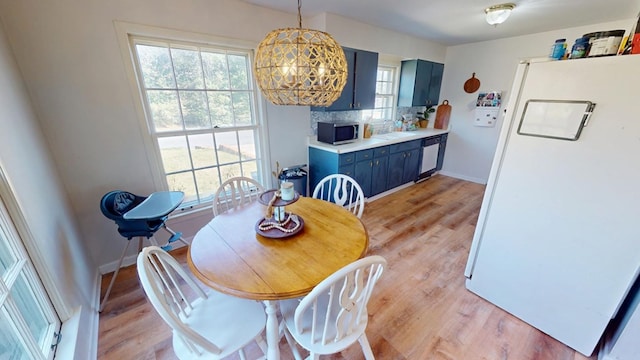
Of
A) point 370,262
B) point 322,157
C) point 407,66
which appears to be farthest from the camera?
point 407,66

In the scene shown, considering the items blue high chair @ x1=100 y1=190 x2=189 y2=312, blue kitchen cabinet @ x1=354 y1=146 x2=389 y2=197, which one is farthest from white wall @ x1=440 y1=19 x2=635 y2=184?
blue high chair @ x1=100 y1=190 x2=189 y2=312

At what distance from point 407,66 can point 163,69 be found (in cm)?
352

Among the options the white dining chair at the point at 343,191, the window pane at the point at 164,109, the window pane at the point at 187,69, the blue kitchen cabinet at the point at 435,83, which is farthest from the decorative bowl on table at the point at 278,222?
the blue kitchen cabinet at the point at 435,83

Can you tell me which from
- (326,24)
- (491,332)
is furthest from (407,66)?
(491,332)

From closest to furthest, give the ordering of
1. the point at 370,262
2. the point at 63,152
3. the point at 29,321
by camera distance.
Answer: the point at 370,262 < the point at 29,321 < the point at 63,152

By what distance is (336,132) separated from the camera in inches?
116

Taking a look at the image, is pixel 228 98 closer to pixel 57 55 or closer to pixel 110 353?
pixel 57 55

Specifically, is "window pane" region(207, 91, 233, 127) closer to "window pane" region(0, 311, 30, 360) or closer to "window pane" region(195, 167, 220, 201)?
"window pane" region(195, 167, 220, 201)

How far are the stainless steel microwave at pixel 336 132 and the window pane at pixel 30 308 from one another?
2615 millimetres

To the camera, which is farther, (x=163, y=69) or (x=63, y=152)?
(x=163, y=69)

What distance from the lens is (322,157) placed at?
3.05 meters

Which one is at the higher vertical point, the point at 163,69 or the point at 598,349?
the point at 163,69

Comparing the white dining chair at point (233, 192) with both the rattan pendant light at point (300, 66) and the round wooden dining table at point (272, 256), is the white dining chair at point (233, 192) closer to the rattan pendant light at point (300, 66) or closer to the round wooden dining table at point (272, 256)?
the round wooden dining table at point (272, 256)

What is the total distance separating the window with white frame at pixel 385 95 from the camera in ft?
13.1
